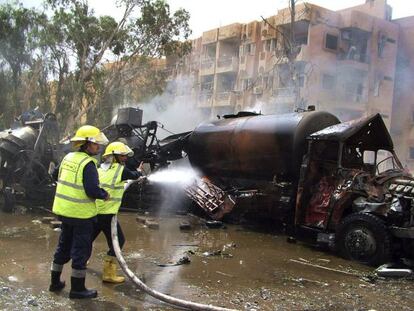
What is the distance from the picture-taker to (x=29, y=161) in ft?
33.5

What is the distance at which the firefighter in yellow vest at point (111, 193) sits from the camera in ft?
17.3

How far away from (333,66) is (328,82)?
4.47 feet

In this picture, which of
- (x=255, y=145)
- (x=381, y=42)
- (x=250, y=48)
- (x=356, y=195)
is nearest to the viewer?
(x=356, y=195)

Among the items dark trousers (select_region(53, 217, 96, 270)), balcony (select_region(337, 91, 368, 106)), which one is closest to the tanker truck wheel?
dark trousers (select_region(53, 217, 96, 270))

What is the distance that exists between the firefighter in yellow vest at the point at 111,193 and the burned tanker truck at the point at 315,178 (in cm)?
Answer: 342

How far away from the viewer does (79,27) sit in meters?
24.6

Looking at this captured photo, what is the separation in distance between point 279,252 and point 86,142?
12.9 feet

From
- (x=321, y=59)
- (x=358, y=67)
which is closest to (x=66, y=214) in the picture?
(x=321, y=59)

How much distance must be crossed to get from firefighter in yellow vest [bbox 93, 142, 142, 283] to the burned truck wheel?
131 inches

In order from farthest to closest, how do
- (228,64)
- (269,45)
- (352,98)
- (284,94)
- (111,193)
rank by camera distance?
(228,64), (269,45), (352,98), (284,94), (111,193)

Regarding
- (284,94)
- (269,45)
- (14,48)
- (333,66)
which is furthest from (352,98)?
(14,48)

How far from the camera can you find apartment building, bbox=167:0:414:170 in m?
31.0

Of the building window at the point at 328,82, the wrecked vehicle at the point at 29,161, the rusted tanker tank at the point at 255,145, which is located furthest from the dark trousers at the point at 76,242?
the building window at the point at 328,82

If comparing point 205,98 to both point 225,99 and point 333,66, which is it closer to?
point 225,99
